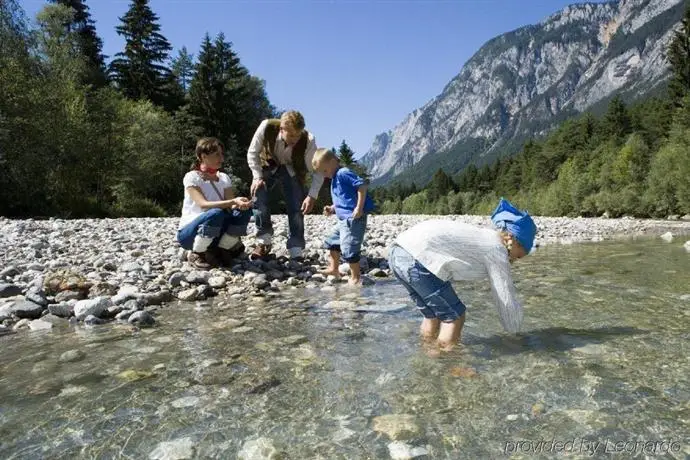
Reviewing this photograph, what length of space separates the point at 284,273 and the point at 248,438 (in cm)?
510

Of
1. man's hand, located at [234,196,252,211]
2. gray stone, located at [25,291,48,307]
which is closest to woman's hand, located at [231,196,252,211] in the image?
man's hand, located at [234,196,252,211]

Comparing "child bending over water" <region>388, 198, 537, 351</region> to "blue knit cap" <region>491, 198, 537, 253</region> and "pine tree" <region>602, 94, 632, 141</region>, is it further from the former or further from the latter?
"pine tree" <region>602, 94, 632, 141</region>

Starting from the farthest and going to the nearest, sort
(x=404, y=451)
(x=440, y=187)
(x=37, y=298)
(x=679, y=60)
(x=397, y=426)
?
(x=440, y=187) → (x=679, y=60) → (x=37, y=298) → (x=397, y=426) → (x=404, y=451)

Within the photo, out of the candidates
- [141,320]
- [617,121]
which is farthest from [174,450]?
[617,121]

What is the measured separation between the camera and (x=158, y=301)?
5.64m

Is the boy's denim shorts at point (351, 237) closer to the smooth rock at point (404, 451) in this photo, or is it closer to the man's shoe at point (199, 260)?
the man's shoe at point (199, 260)

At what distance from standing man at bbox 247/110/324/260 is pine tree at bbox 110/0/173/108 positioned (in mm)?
49327

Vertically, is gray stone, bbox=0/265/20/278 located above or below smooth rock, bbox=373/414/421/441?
below

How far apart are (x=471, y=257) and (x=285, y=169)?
15.3ft

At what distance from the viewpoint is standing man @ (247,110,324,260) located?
288 inches

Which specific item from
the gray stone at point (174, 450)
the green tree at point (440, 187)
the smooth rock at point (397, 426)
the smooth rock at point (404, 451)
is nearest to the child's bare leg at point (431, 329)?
the smooth rock at point (397, 426)

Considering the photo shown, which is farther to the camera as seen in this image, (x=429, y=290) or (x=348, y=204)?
(x=348, y=204)

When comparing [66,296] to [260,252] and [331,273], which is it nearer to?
[260,252]

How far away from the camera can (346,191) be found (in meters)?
6.88
